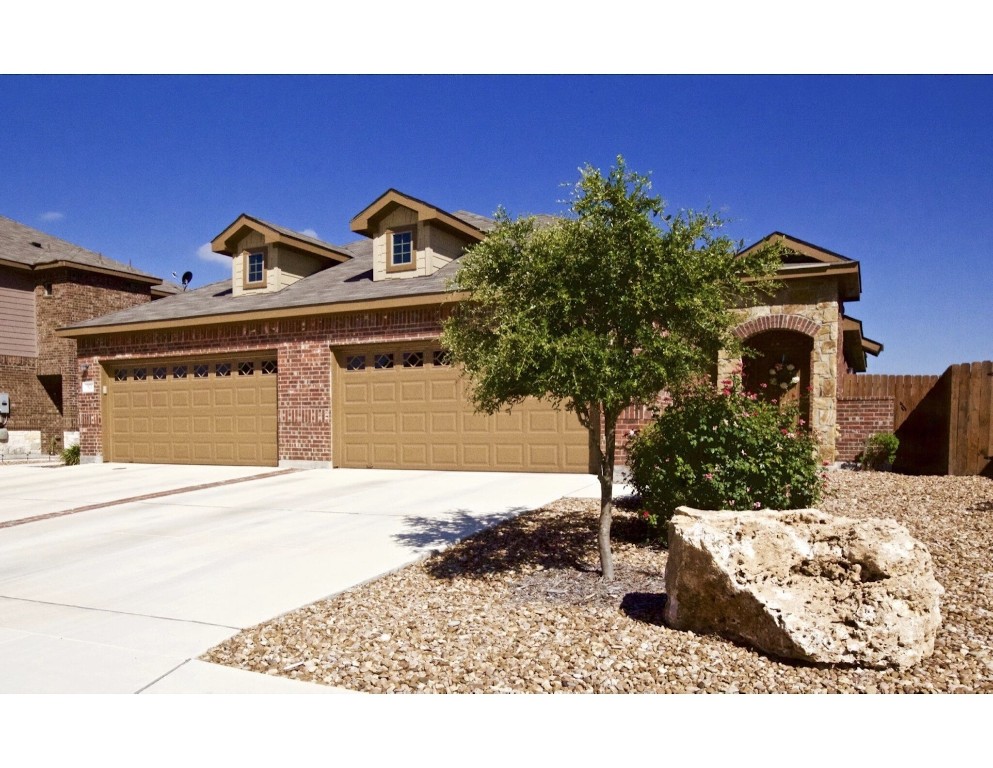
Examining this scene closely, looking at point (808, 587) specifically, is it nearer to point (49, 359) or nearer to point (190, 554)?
point (190, 554)

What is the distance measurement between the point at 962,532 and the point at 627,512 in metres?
3.34

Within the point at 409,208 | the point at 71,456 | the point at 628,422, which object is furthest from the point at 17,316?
the point at 628,422

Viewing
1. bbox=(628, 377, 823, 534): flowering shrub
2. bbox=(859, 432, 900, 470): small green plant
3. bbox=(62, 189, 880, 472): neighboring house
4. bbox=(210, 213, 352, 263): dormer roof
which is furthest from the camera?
bbox=(210, 213, 352, 263): dormer roof

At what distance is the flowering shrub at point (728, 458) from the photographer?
578 centimetres

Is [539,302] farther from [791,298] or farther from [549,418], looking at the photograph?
[791,298]

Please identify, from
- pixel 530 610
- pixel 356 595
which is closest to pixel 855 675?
pixel 530 610

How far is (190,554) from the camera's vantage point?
6426 mm

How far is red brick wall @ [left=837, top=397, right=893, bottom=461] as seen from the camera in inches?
457

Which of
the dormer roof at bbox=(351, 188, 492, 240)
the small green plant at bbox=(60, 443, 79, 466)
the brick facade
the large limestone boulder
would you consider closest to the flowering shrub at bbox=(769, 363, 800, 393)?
the dormer roof at bbox=(351, 188, 492, 240)

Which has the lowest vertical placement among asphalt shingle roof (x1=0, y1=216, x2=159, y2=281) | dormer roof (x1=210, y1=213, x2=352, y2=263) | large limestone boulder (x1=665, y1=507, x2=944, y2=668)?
large limestone boulder (x1=665, y1=507, x2=944, y2=668)

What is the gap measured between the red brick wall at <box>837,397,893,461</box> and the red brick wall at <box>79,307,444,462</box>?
7.60 meters

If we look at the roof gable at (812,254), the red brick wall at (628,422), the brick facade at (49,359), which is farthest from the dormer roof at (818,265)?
the brick facade at (49,359)

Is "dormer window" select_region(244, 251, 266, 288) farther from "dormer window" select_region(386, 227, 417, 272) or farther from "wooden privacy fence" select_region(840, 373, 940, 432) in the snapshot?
"wooden privacy fence" select_region(840, 373, 940, 432)

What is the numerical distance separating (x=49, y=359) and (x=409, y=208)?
47.9 feet
